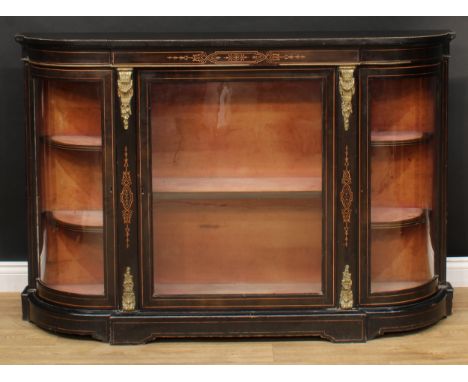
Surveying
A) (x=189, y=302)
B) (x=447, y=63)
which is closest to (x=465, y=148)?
(x=447, y=63)

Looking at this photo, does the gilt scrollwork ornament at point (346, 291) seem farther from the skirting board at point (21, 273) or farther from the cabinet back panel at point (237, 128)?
the skirting board at point (21, 273)

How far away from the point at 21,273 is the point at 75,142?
0.95 metres

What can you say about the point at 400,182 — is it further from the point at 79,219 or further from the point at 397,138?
the point at 79,219

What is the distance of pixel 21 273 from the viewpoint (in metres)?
5.86

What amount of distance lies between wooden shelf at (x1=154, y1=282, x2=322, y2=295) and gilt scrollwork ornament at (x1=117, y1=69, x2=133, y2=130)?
Result: 71 centimetres

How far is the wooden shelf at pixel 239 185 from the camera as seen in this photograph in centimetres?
520

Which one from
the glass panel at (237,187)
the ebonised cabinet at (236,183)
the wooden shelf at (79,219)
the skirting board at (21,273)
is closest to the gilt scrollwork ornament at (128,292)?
the ebonised cabinet at (236,183)

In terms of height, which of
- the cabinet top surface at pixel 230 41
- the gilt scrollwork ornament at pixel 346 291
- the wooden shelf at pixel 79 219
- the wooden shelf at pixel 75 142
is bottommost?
the gilt scrollwork ornament at pixel 346 291

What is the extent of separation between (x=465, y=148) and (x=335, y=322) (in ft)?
3.79

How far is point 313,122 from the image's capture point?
5145mm

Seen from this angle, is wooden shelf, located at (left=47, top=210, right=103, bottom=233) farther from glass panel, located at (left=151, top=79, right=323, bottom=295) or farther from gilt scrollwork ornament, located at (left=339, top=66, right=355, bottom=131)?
gilt scrollwork ornament, located at (left=339, top=66, right=355, bottom=131)

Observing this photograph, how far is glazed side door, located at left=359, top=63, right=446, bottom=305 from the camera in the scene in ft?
16.8

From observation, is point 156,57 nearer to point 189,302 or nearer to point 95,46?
point 95,46

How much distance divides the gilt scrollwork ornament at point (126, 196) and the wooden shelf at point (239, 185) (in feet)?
0.41
